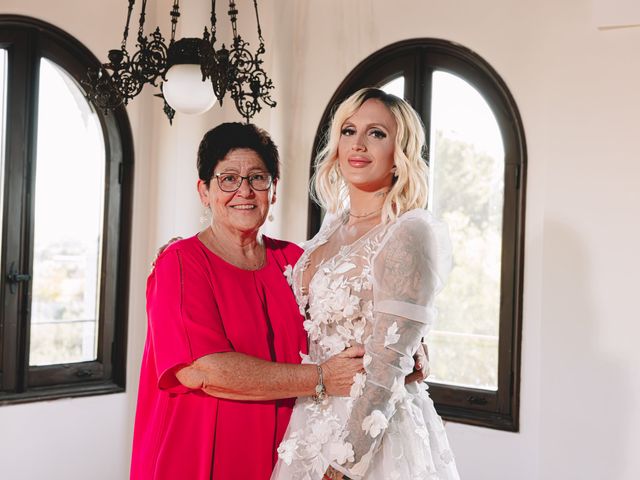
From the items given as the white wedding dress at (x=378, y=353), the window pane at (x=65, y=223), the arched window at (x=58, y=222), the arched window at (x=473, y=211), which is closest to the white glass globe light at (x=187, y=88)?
the white wedding dress at (x=378, y=353)

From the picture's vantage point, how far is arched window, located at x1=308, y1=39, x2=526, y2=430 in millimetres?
3578

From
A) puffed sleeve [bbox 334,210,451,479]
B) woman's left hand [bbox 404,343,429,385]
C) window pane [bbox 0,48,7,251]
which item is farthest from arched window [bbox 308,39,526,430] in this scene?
window pane [bbox 0,48,7,251]

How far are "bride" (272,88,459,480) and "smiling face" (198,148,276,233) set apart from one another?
0.73ft

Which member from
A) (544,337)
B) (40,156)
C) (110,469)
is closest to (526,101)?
(544,337)

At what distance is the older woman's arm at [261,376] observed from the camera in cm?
194

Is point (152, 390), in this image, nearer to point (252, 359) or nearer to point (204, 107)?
point (252, 359)

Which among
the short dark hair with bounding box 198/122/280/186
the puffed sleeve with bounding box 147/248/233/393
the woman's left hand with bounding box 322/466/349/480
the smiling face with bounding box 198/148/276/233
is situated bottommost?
the woman's left hand with bounding box 322/466/349/480

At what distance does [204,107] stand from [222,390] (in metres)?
1.07

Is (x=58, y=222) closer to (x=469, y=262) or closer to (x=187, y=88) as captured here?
(x=187, y=88)

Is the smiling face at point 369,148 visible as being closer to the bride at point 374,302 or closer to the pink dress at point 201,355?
the bride at point 374,302

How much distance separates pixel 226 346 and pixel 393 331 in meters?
0.44

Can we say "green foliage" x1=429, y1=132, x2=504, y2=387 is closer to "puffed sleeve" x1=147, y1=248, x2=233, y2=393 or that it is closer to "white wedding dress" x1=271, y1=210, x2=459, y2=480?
"white wedding dress" x1=271, y1=210, x2=459, y2=480

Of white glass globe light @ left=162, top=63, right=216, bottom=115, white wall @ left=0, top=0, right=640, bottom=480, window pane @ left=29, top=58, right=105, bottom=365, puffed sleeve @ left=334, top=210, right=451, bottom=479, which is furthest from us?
window pane @ left=29, top=58, right=105, bottom=365

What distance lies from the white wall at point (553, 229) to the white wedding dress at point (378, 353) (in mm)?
1411
